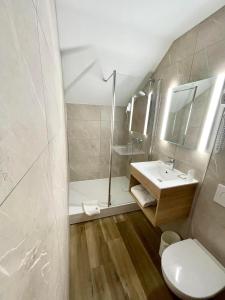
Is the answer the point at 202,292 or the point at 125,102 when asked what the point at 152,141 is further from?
the point at 202,292

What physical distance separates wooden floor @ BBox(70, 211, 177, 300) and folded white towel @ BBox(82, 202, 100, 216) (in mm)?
149

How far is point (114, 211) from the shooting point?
210cm

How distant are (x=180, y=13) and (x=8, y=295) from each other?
200 centimetres

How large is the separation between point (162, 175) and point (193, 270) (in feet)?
2.95

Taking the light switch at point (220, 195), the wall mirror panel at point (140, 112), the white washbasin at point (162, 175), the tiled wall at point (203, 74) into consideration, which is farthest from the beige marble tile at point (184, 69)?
the light switch at point (220, 195)

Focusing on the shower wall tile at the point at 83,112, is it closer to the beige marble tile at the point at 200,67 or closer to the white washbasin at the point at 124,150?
the white washbasin at the point at 124,150

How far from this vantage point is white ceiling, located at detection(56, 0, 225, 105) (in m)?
1.19

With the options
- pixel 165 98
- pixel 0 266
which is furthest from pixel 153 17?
pixel 0 266

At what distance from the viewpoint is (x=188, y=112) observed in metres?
1.49

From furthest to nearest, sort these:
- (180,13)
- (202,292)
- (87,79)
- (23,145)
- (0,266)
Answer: (87,79)
(180,13)
(202,292)
(23,145)
(0,266)

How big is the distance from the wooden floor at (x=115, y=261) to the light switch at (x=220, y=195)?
95cm

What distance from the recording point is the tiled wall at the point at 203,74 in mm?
1176

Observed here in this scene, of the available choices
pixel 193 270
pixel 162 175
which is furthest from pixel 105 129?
pixel 193 270

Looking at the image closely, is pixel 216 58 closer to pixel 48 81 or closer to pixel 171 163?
pixel 171 163
